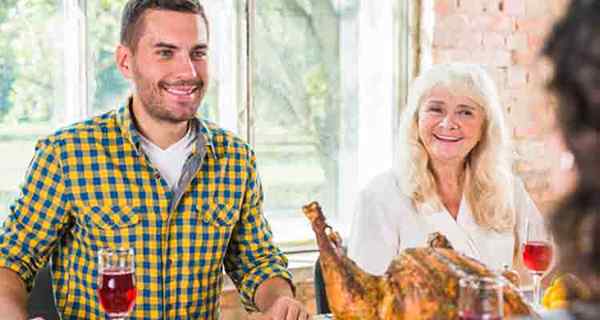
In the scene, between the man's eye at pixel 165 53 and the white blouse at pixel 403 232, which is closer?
the man's eye at pixel 165 53

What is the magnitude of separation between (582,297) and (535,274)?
137 cm

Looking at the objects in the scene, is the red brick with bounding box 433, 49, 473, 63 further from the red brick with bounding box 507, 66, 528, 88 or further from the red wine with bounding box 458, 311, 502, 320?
the red wine with bounding box 458, 311, 502, 320

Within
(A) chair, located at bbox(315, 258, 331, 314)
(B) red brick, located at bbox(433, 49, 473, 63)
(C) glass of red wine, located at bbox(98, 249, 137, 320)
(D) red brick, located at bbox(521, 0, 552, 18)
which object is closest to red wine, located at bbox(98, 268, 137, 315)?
(C) glass of red wine, located at bbox(98, 249, 137, 320)

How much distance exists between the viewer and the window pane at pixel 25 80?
2.73 metres

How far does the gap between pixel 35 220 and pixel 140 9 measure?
59 centimetres

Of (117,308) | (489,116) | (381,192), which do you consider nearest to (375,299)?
(117,308)

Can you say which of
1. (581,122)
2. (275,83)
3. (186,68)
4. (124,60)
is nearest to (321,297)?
(186,68)

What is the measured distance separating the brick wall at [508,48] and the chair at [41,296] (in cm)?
179

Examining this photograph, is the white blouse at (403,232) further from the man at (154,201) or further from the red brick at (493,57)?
the red brick at (493,57)

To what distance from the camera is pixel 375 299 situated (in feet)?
4.27

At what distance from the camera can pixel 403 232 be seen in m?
2.24

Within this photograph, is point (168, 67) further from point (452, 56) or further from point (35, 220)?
point (452, 56)

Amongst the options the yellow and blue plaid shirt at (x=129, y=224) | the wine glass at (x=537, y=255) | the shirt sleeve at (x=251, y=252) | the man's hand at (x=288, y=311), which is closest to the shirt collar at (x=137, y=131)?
the yellow and blue plaid shirt at (x=129, y=224)

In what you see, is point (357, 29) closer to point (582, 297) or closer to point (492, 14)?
point (492, 14)
